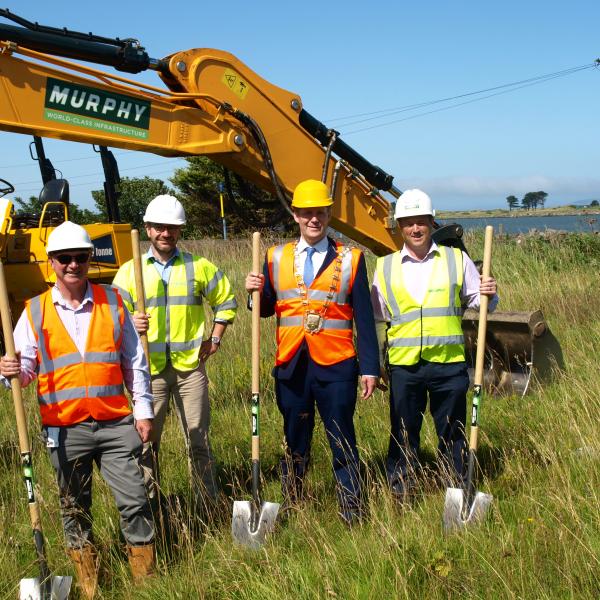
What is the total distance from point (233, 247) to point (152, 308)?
1398cm

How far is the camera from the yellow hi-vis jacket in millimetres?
5383

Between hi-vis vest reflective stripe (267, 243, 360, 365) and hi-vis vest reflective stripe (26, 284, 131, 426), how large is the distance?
1.17 metres

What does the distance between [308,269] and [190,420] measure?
1358mm

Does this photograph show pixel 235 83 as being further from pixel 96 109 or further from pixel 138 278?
pixel 138 278

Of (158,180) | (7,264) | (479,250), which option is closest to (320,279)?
(7,264)

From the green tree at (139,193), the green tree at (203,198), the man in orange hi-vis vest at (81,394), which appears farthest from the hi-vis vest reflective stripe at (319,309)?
the green tree at (139,193)

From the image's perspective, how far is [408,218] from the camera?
5191 mm

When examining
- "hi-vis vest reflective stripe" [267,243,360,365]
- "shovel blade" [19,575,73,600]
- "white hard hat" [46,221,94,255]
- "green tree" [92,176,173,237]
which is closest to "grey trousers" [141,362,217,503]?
"hi-vis vest reflective stripe" [267,243,360,365]

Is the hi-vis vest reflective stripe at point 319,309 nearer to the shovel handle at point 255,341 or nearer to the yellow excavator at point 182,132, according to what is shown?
the shovel handle at point 255,341

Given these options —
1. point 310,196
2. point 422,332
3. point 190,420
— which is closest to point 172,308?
point 190,420

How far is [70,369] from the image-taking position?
4.24 m

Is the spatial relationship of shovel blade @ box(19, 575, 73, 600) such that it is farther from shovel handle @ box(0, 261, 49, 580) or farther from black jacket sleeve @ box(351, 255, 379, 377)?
black jacket sleeve @ box(351, 255, 379, 377)

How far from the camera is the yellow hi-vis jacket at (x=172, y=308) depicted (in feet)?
17.7

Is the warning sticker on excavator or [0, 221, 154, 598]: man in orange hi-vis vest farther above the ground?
the warning sticker on excavator
